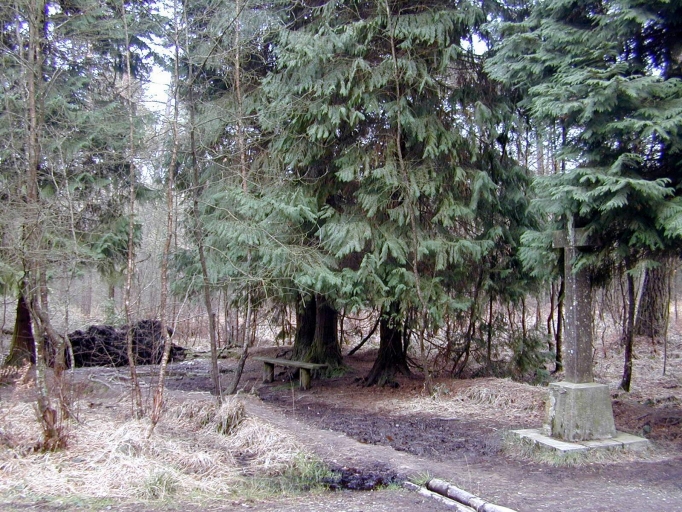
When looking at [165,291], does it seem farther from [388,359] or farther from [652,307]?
[652,307]

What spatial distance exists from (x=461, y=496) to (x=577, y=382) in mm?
2539

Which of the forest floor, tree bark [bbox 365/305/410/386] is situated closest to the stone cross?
the forest floor

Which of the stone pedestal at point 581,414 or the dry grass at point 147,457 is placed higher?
the stone pedestal at point 581,414

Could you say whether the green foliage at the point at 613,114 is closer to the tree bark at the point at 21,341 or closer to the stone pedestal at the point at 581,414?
the stone pedestal at the point at 581,414

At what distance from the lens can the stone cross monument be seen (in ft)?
20.8

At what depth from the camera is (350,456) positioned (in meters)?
6.52

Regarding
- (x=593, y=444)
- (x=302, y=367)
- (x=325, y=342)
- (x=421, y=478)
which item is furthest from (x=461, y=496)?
(x=325, y=342)

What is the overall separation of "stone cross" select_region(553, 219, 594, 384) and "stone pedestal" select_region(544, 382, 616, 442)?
0.22 m

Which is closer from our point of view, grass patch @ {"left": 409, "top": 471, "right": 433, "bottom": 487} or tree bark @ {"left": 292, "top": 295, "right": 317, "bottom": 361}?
grass patch @ {"left": 409, "top": 471, "right": 433, "bottom": 487}

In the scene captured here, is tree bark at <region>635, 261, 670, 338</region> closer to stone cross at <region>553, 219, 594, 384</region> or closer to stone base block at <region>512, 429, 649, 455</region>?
stone cross at <region>553, 219, 594, 384</region>

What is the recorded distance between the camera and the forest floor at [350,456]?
4844 mm

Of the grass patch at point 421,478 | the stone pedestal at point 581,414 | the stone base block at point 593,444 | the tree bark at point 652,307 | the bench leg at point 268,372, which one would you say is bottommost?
the bench leg at point 268,372

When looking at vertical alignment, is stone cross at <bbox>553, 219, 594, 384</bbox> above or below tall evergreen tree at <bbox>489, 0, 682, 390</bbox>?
below

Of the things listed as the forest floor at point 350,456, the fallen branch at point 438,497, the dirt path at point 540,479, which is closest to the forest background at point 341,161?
the forest floor at point 350,456
